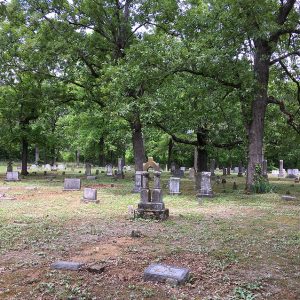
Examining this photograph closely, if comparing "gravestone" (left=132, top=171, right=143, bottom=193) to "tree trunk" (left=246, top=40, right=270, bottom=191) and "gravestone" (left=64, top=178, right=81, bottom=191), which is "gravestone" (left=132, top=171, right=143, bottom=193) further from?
"tree trunk" (left=246, top=40, right=270, bottom=191)

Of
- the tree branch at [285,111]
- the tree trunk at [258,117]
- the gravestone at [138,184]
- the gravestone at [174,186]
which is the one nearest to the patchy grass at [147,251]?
the gravestone at [174,186]

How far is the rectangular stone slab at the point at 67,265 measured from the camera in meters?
5.62

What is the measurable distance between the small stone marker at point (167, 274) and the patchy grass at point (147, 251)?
105mm

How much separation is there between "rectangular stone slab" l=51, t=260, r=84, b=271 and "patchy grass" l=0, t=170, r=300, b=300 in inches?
4.7

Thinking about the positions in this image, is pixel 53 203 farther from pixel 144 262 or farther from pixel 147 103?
pixel 144 262

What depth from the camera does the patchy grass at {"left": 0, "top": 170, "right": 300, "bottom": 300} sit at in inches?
196

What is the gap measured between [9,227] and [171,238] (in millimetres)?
3877

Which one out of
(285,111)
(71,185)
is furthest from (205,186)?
(71,185)

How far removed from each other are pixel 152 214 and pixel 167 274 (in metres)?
5.22

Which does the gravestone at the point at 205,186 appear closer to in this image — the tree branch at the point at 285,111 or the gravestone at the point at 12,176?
the tree branch at the point at 285,111

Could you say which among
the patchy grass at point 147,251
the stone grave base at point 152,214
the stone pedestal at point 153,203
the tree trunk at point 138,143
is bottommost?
the patchy grass at point 147,251

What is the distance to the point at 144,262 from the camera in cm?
611

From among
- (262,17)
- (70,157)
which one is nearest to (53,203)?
(262,17)

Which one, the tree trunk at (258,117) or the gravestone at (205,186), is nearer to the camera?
the gravestone at (205,186)
